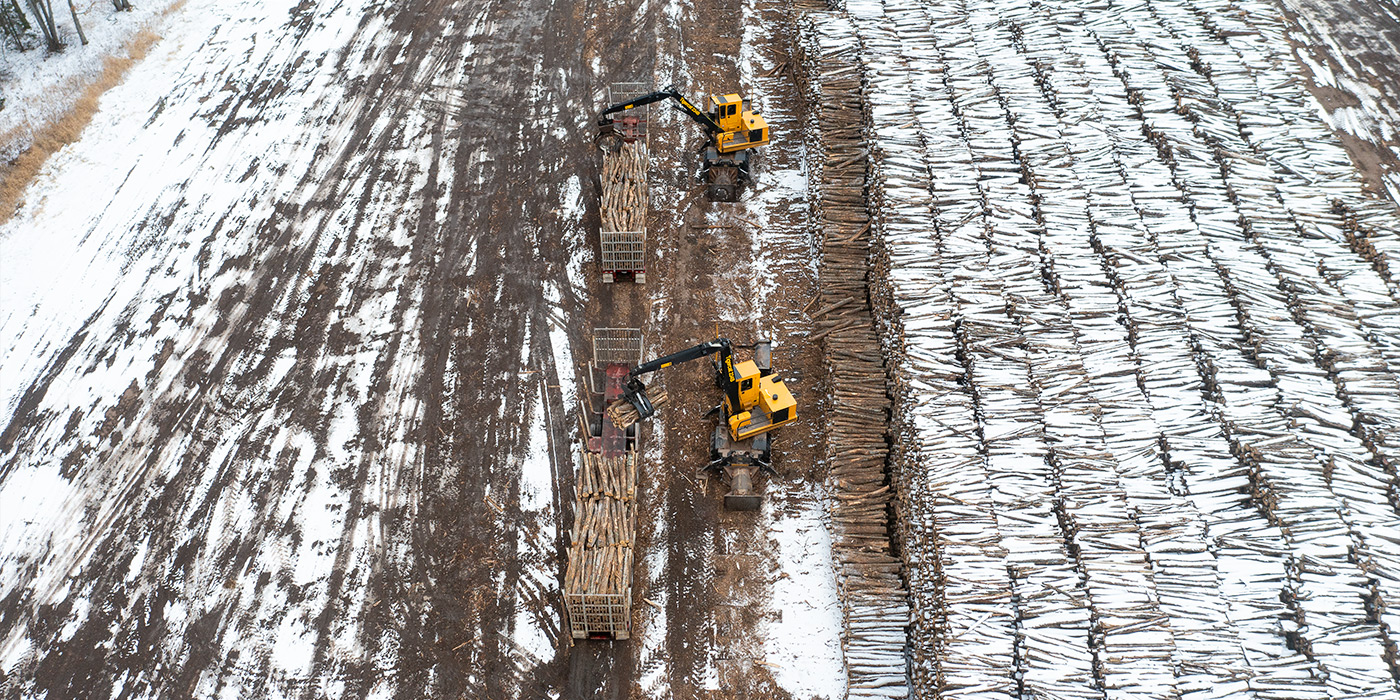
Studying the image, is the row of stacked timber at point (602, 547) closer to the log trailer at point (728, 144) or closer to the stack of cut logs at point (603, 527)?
the stack of cut logs at point (603, 527)

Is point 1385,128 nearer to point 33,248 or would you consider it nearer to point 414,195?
point 414,195

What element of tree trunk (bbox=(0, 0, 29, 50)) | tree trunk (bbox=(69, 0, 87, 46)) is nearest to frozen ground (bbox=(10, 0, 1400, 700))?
tree trunk (bbox=(69, 0, 87, 46))

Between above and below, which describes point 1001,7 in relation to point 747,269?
above

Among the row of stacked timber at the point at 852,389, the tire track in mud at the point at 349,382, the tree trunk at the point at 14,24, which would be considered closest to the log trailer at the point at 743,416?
the row of stacked timber at the point at 852,389

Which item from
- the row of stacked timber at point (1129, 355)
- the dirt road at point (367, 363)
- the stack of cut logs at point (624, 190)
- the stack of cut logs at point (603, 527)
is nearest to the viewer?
the row of stacked timber at point (1129, 355)

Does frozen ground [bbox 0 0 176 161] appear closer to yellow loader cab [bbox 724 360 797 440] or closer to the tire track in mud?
the tire track in mud

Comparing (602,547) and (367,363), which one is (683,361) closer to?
(602,547)

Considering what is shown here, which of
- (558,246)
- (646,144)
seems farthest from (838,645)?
(646,144)
